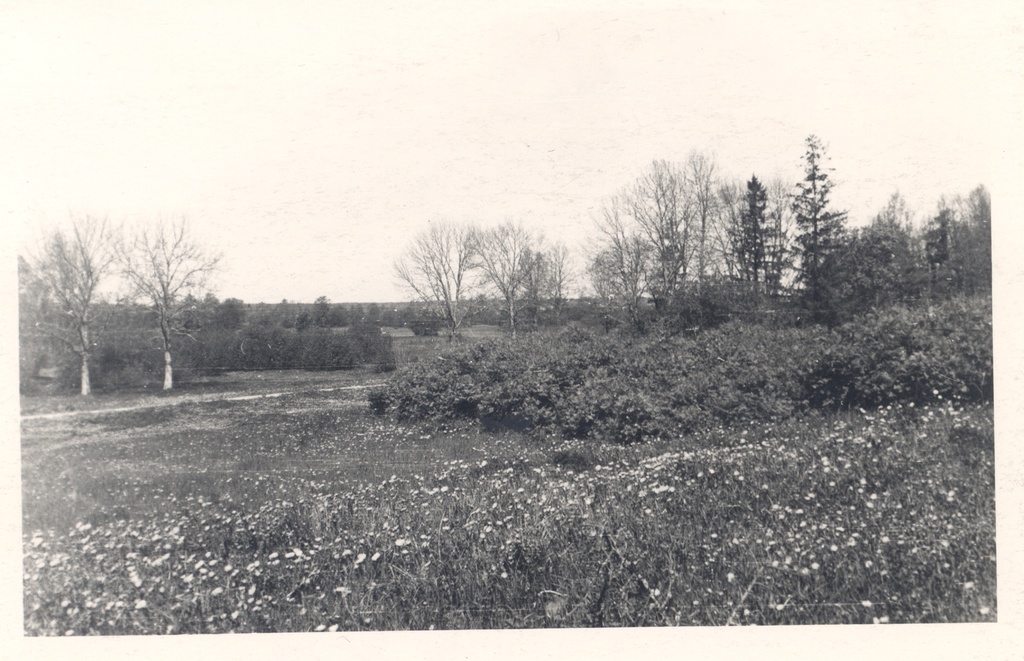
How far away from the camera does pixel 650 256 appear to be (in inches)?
374

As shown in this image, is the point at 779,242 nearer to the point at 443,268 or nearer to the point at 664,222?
the point at 664,222

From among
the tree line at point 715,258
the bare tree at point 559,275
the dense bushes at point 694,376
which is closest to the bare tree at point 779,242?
the tree line at point 715,258

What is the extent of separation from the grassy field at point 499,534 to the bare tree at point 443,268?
7.40 feet

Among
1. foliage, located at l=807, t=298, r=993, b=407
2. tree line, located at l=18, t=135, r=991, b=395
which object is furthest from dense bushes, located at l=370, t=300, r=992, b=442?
tree line, located at l=18, t=135, r=991, b=395

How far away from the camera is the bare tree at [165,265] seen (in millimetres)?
5879

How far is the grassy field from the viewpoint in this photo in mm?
4348

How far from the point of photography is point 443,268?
705 cm

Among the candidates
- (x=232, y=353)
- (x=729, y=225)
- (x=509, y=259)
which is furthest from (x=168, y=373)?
(x=729, y=225)

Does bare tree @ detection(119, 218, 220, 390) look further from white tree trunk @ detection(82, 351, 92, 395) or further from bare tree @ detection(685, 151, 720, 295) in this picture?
bare tree @ detection(685, 151, 720, 295)

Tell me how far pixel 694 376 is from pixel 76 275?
787 centimetres

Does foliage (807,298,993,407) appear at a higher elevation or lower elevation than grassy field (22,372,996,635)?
higher

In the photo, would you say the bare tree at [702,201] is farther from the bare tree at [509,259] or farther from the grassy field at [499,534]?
the grassy field at [499,534]

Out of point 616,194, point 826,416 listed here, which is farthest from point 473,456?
point 826,416

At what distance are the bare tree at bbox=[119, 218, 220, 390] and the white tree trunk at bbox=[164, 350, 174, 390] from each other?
20.1 inches
